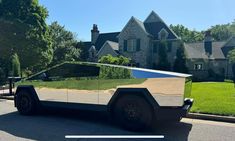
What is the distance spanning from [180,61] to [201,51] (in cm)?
670

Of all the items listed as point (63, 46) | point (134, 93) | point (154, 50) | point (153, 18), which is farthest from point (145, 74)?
point (63, 46)

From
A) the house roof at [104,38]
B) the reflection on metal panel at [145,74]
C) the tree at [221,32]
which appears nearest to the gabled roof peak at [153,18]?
the house roof at [104,38]

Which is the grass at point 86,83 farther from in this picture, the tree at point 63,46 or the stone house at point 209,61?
the tree at point 63,46

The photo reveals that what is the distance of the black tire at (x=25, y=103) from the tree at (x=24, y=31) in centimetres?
1462

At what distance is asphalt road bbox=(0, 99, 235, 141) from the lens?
17.8 ft

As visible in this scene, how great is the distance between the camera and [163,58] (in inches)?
1131

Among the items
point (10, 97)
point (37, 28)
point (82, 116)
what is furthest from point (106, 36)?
point (82, 116)

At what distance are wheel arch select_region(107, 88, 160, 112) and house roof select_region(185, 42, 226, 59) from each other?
86.8ft

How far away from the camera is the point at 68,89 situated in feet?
22.3

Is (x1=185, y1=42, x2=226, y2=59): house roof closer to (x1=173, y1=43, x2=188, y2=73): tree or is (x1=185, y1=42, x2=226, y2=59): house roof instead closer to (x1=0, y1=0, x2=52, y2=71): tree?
(x1=173, y1=43, x2=188, y2=73): tree

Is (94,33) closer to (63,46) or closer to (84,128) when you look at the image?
(63,46)

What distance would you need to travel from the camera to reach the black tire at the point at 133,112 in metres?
5.73

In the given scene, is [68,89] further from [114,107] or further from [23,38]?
[23,38]

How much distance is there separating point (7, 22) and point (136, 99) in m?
18.7
